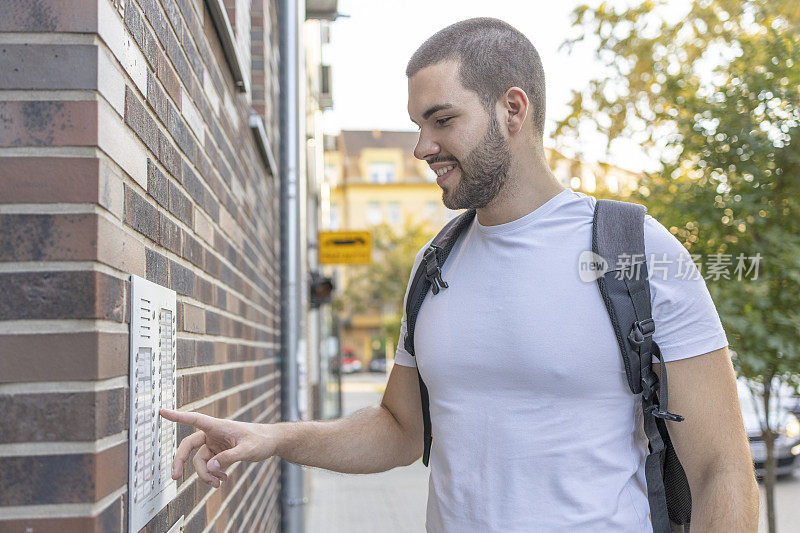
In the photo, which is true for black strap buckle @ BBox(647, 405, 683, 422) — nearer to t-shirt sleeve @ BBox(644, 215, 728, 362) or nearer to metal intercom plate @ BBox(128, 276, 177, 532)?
t-shirt sleeve @ BBox(644, 215, 728, 362)

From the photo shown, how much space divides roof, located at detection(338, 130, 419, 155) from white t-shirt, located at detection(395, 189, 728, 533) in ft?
199

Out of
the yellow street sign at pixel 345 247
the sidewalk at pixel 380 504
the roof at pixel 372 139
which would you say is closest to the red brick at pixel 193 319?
the sidewalk at pixel 380 504

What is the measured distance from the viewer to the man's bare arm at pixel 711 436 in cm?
191

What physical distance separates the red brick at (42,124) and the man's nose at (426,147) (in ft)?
3.34

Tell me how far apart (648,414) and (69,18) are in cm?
139

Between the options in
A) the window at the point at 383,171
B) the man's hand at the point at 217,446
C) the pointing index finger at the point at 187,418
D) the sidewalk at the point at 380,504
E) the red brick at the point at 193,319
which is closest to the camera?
the pointing index finger at the point at 187,418

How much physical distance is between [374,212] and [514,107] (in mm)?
56351

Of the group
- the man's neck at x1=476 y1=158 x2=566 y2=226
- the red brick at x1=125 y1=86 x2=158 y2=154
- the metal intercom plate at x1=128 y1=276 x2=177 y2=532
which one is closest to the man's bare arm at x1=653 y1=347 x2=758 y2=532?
the man's neck at x1=476 y1=158 x2=566 y2=226

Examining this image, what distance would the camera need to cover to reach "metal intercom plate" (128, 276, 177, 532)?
4.75 ft

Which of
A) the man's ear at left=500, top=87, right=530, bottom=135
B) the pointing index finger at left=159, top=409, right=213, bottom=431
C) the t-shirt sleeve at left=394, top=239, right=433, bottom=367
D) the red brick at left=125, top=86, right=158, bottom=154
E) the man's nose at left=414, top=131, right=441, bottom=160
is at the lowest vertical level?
the pointing index finger at left=159, top=409, right=213, bottom=431

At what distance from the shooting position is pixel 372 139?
2544 inches

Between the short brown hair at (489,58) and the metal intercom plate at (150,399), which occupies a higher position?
the short brown hair at (489,58)

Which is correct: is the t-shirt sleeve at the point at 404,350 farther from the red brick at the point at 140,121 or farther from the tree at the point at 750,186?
the tree at the point at 750,186

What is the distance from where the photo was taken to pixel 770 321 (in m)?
5.14
